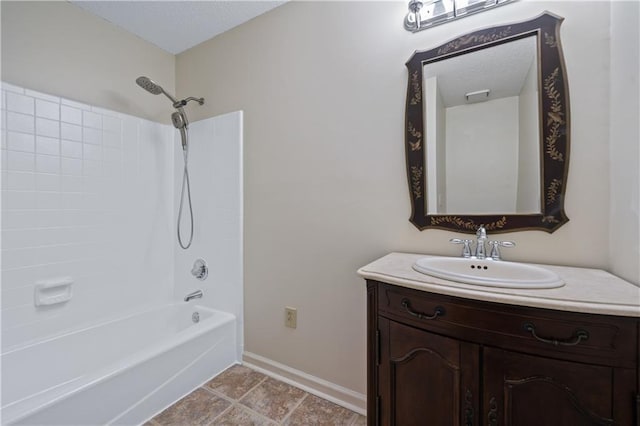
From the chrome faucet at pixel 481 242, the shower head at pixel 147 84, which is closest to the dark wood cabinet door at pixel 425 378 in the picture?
the chrome faucet at pixel 481 242

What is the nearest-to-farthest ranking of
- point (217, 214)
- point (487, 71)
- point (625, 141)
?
point (625, 141) < point (487, 71) < point (217, 214)

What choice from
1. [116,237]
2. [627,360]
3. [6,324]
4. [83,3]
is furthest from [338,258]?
[83,3]

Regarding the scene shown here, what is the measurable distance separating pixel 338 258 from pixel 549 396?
3.15ft

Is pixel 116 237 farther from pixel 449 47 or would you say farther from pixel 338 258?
pixel 449 47

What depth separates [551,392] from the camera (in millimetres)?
747

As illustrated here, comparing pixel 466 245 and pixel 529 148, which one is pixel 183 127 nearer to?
pixel 466 245

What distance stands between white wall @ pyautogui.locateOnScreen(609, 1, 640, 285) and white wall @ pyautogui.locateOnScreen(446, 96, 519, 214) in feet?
0.93

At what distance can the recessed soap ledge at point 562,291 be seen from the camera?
2.23 feet

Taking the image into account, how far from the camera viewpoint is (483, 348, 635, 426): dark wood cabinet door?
687mm

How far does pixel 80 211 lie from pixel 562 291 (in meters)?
2.34

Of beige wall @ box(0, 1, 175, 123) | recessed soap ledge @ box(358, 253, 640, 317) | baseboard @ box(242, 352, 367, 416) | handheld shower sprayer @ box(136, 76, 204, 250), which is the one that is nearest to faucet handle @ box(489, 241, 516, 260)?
recessed soap ledge @ box(358, 253, 640, 317)

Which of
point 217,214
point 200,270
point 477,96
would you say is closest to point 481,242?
point 477,96

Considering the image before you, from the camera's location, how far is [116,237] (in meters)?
1.84

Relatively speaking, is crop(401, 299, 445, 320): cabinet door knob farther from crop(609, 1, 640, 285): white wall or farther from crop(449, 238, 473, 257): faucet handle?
crop(609, 1, 640, 285): white wall
